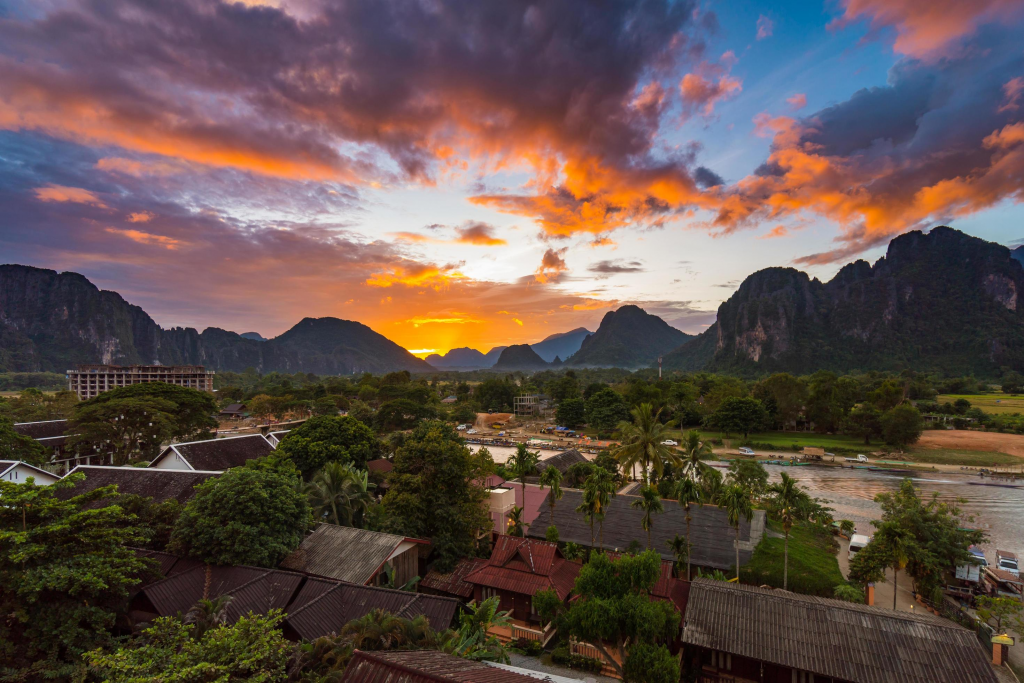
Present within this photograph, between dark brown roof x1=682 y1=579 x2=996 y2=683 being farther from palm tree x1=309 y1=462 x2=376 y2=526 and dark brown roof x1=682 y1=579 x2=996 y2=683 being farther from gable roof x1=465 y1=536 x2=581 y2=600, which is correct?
palm tree x1=309 y1=462 x2=376 y2=526

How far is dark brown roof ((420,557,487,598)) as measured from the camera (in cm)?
1688

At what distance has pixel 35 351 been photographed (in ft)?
573

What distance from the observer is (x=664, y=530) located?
22984 mm

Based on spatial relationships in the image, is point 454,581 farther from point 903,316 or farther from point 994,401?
point 903,316

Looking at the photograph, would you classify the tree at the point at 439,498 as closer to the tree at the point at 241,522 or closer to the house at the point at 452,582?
the house at the point at 452,582

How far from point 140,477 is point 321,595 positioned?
48.3 feet

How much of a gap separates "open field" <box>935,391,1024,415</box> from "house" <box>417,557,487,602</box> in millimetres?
89434

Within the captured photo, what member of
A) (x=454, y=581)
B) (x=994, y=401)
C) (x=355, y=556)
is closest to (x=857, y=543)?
(x=454, y=581)

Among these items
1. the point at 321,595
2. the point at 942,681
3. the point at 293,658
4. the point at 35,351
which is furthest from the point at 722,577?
the point at 35,351

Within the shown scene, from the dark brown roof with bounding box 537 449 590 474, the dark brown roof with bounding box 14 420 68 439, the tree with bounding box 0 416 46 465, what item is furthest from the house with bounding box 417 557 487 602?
the dark brown roof with bounding box 14 420 68 439

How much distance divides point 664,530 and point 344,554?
48.2ft

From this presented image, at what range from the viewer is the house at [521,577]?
16234 mm

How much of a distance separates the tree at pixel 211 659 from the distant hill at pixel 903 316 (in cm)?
17941

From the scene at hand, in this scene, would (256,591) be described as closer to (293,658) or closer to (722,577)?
(293,658)
